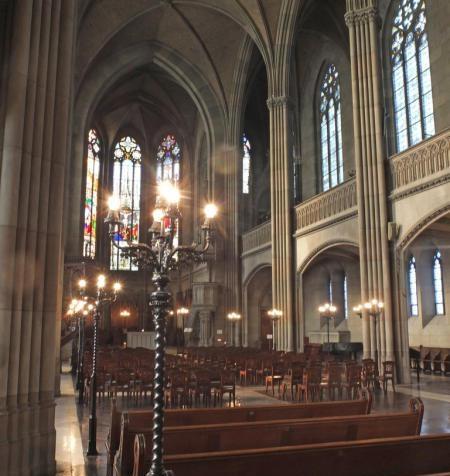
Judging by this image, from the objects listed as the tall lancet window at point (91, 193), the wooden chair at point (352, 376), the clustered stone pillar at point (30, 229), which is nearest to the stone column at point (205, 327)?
the tall lancet window at point (91, 193)

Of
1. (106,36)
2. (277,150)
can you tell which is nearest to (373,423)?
(277,150)

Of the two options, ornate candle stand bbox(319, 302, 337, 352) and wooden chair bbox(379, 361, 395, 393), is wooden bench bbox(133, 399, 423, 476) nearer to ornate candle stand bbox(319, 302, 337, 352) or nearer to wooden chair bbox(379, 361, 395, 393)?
wooden chair bbox(379, 361, 395, 393)

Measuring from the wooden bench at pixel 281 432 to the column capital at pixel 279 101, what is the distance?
829 inches

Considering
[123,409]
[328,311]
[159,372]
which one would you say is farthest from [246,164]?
[159,372]

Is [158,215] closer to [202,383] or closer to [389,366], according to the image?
[202,383]

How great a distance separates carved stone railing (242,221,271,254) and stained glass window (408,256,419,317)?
7.54m

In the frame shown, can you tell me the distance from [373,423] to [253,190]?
1222 inches

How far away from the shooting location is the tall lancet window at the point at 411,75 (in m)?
19.9

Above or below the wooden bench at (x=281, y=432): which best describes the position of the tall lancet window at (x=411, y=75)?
above

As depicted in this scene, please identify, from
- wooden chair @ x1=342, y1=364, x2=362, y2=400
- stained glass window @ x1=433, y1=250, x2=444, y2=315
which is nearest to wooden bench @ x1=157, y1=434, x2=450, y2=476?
wooden chair @ x1=342, y1=364, x2=362, y2=400

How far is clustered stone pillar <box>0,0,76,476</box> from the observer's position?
621 centimetres

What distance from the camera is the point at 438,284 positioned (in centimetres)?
2116

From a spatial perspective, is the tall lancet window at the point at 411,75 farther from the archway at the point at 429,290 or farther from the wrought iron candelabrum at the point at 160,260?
the wrought iron candelabrum at the point at 160,260

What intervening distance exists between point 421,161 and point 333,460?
13.3 metres
